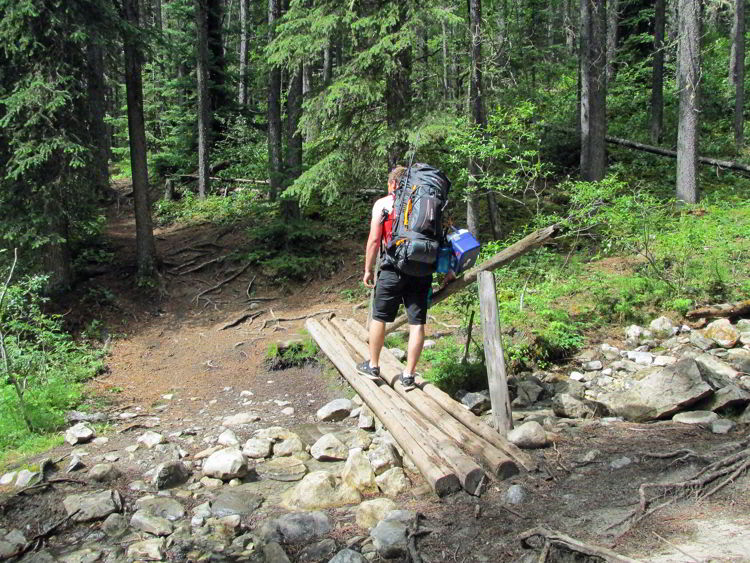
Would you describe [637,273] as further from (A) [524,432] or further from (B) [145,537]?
(B) [145,537]

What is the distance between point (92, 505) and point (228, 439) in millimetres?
1791

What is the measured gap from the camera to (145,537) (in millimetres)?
4441

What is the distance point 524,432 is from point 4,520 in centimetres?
453

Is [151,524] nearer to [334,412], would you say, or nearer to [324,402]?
[334,412]

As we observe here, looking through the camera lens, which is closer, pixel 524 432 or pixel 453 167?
pixel 524 432

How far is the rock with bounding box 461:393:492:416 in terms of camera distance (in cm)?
664

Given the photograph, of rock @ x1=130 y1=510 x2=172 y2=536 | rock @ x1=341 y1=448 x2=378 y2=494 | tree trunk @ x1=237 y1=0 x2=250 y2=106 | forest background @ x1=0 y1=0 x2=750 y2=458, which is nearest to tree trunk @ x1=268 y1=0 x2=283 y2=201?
forest background @ x1=0 y1=0 x2=750 y2=458

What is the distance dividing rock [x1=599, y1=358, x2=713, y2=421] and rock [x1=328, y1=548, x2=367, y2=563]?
11.1 feet

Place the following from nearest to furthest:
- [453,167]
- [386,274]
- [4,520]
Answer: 1. [4,520]
2. [386,274]
3. [453,167]

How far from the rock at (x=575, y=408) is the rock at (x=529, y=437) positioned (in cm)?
121

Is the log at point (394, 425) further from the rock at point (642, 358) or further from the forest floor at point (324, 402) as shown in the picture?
the rock at point (642, 358)

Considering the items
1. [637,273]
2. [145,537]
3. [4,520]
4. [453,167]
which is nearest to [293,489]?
[145,537]

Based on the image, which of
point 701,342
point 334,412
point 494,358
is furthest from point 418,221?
point 701,342

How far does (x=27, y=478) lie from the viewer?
546cm
